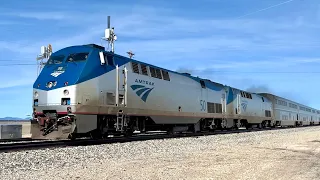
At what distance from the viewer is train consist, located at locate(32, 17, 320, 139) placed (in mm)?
15297

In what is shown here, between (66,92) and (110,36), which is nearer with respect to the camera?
(66,92)

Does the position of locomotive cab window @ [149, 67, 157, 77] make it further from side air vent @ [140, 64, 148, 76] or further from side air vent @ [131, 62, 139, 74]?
side air vent @ [131, 62, 139, 74]

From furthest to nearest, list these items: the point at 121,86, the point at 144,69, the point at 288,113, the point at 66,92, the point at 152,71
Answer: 1. the point at 288,113
2. the point at 152,71
3. the point at 144,69
4. the point at 121,86
5. the point at 66,92

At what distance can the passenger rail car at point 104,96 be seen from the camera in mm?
15281

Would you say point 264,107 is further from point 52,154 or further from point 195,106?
point 52,154

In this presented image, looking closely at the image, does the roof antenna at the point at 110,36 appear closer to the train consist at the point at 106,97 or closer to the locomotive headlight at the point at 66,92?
the train consist at the point at 106,97

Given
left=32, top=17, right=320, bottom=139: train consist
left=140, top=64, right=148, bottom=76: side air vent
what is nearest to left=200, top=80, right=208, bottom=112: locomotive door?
left=32, top=17, right=320, bottom=139: train consist

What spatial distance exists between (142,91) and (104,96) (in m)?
3.24

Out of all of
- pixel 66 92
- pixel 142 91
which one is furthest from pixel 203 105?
pixel 66 92

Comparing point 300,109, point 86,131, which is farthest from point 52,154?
point 300,109

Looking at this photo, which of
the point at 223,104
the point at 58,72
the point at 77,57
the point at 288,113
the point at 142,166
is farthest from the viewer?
the point at 288,113

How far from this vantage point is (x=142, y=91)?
1928 centimetres

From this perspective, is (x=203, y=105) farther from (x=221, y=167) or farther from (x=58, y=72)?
(x=221, y=167)

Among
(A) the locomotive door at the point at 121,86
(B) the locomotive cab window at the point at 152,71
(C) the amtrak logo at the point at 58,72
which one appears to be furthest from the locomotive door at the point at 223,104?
(C) the amtrak logo at the point at 58,72
